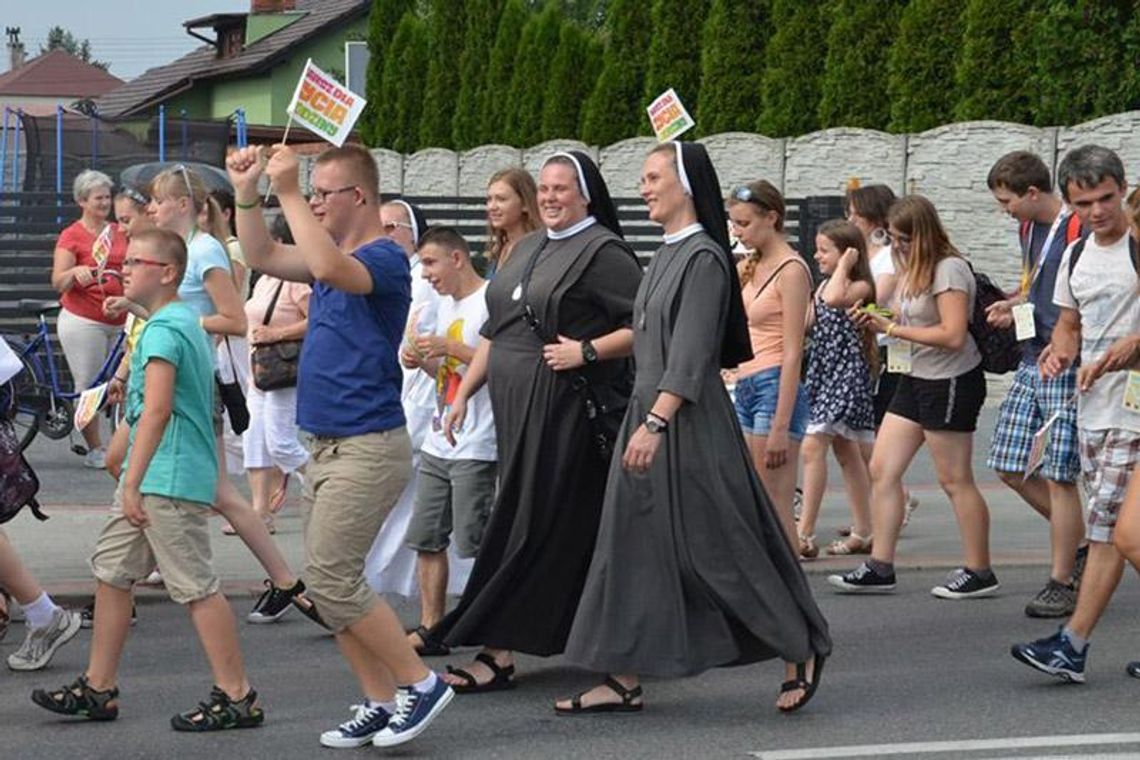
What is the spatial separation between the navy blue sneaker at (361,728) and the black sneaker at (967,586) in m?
3.47

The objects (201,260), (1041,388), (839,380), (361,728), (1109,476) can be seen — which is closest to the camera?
(361,728)

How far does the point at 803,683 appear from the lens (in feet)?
22.9

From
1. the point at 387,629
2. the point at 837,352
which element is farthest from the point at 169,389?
the point at 837,352

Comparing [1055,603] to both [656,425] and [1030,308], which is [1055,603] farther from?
[656,425]

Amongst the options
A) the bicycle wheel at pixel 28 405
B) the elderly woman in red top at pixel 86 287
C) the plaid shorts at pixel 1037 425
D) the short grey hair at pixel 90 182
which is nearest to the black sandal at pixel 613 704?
the plaid shorts at pixel 1037 425

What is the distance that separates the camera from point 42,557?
10.2 metres

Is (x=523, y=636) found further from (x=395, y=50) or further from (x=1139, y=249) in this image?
(x=395, y=50)

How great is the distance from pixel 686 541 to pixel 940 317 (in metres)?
2.63

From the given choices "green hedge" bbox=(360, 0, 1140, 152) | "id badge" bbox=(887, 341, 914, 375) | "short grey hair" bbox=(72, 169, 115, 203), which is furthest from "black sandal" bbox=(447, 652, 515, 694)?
"green hedge" bbox=(360, 0, 1140, 152)

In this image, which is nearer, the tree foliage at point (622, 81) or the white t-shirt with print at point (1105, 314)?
the white t-shirt with print at point (1105, 314)

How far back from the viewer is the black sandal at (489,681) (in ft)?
24.2

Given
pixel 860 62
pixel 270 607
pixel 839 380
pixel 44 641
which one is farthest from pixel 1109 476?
pixel 860 62

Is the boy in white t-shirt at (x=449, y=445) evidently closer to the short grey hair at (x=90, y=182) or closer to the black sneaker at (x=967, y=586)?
the black sneaker at (x=967, y=586)

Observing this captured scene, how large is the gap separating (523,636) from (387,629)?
91 centimetres
